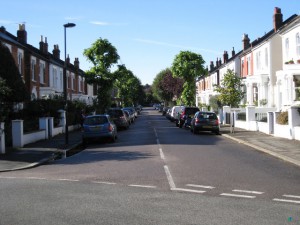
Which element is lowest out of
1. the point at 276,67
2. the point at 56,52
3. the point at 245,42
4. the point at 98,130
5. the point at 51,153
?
the point at 51,153

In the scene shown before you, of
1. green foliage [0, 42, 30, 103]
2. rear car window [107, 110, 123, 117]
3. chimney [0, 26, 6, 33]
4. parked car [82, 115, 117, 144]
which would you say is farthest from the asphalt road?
chimney [0, 26, 6, 33]

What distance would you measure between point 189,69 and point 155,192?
53582mm

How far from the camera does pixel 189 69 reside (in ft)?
201

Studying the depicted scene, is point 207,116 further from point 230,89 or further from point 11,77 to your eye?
point 11,77

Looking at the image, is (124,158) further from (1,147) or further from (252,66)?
(252,66)

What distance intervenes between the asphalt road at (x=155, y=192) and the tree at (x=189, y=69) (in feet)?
156

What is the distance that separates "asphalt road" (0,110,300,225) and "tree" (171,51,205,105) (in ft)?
156

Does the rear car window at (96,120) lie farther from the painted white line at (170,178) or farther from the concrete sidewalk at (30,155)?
the painted white line at (170,178)

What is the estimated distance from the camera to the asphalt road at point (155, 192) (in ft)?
21.6

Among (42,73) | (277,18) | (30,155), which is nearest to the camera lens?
(30,155)

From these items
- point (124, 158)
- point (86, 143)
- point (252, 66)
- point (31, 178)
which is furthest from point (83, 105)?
point (31, 178)

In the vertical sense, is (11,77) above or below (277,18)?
below

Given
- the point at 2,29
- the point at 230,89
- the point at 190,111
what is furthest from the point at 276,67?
the point at 2,29

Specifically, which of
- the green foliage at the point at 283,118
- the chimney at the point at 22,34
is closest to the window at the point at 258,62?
the green foliage at the point at 283,118
